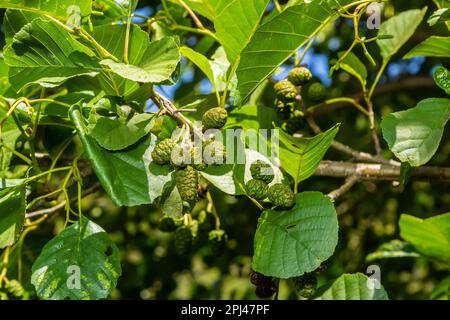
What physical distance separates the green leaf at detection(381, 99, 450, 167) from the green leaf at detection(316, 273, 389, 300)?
305mm

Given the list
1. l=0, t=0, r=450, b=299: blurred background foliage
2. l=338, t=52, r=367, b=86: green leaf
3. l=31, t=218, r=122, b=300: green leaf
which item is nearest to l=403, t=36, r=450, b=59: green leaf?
l=338, t=52, r=367, b=86: green leaf

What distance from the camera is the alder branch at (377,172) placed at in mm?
1662

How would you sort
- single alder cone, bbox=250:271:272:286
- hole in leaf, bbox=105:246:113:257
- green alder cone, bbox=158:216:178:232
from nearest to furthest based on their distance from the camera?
1. hole in leaf, bbox=105:246:113:257
2. single alder cone, bbox=250:271:272:286
3. green alder cone, bbox=158:216:178:232

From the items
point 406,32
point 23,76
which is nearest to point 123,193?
point 23,76

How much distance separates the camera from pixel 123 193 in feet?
4.14

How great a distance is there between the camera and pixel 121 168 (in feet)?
4.24

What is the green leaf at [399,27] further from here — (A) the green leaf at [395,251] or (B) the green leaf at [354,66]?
(A) the green leaf at [395,251]

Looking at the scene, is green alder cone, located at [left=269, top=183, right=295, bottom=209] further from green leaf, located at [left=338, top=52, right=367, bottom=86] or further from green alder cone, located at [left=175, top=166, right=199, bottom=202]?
green leaf, located at [left=338, top=52, right=367, bottom=86]

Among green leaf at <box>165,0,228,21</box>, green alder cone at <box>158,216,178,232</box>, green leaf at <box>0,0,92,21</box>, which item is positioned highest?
green leaf at <box>165,0,228,21</box>

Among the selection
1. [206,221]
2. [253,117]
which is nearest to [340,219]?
[206,221]

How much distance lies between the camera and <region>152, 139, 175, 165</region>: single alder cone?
1.26 m
